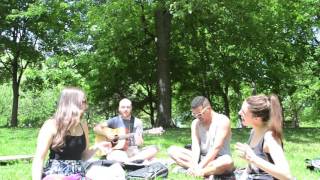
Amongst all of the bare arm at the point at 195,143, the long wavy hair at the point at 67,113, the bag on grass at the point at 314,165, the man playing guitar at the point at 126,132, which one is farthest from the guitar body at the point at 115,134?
the long wavy hair at the point at 67,113

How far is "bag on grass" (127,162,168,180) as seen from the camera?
24.7ft

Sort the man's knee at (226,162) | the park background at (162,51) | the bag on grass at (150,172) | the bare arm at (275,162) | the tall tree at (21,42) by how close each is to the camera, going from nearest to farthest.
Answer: the bare arm at (275,162)
the man's knee at (226,162)
the bag on grass at (150,172)
the park background at (162,51)
the tall tree at (21,42)

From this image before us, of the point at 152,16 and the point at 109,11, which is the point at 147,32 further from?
the point at 109,11

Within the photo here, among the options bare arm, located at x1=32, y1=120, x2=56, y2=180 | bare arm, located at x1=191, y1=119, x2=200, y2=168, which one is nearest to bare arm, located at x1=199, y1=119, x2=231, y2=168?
bare arm, located at x1=191, y1=119, x2=200, y2=168

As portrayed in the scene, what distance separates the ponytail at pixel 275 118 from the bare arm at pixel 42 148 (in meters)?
2.02

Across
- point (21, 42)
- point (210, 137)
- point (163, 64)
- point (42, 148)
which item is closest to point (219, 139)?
point (210, 137)

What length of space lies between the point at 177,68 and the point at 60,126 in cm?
2176

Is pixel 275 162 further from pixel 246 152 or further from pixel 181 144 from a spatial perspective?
pixel 181 144

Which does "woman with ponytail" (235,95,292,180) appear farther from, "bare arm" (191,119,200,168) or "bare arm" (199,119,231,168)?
"bare arm" (191,119,200,168)

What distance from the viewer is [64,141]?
469 cm

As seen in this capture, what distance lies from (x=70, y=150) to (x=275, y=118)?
1.98m

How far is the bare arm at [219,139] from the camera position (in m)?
7.20

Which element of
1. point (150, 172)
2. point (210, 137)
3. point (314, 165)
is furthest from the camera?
point (314, 165)

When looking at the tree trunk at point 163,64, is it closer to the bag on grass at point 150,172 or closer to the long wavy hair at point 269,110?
the bag on grass at point 150,172
